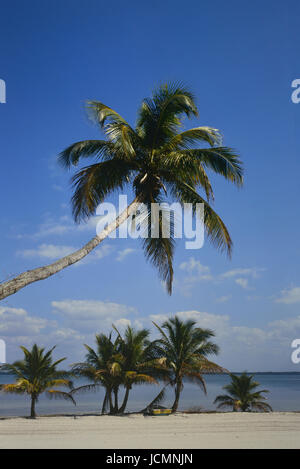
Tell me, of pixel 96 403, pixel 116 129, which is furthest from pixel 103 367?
pixel 96 403

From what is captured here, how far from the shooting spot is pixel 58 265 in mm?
8758

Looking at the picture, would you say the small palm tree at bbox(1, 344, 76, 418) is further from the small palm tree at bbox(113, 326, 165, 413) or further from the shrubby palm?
the small palm tree at bbox(113, 326, 165, 413)

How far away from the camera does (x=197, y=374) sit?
66.8 ft

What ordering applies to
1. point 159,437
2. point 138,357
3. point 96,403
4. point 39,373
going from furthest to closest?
point 96,403 → point 138,357 → point 39,373 → point 159,437

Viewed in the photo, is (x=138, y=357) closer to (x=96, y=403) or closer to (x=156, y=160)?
(x=156, y=160)

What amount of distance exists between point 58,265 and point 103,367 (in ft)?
42.7

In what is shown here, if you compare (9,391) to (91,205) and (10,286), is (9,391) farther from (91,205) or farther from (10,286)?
(10,286)

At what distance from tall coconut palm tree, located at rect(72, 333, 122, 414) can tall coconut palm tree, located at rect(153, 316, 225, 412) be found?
2.26 m

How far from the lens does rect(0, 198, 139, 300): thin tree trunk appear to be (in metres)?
7.16

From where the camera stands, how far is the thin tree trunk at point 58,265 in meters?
7.16

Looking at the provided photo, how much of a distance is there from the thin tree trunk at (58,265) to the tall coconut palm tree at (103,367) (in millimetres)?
10779

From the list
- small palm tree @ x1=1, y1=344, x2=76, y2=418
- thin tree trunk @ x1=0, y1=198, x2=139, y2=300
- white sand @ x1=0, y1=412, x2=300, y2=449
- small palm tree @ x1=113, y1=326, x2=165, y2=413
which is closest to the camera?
thin tree trunk @ x1=0, y1=198, x2=139, y2=300

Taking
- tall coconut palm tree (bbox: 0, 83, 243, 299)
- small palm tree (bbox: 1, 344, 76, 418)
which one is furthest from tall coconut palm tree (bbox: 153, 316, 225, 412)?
tall coconut palm tree (bbox: 0, 83, 243, 299)
